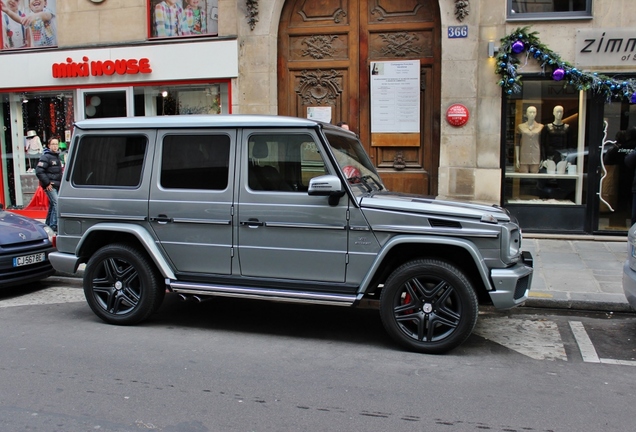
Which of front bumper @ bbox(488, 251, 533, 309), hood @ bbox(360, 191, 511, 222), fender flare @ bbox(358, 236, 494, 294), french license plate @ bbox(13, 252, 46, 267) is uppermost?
hood @ bbox(360, 191, 511, 222)

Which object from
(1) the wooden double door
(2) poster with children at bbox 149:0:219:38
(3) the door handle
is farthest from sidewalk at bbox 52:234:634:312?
(2) poster with children at bbox 149:0:219:38

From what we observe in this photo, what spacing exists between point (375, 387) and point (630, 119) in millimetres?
8411

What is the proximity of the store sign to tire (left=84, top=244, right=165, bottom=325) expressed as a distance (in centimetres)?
835

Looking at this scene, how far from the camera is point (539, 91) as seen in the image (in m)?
10.8

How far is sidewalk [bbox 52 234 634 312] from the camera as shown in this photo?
694 centimetres

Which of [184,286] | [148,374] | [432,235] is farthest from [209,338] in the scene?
[432,235]

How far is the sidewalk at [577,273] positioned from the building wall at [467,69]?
4.82ft

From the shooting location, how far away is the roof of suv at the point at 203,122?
552 centimetres

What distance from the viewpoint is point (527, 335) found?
5914 mm

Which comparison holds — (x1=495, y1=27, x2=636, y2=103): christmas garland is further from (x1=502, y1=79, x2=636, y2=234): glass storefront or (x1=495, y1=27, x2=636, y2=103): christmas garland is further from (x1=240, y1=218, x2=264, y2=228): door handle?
(x1=240, y1=218, x2=264, y2=228): door handle

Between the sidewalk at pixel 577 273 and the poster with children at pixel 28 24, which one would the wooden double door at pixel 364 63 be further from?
the poster with children at pixel 28 24

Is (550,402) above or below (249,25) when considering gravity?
below

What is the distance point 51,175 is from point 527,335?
922 cm

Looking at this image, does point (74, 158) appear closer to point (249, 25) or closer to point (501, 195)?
point (249, 25)
